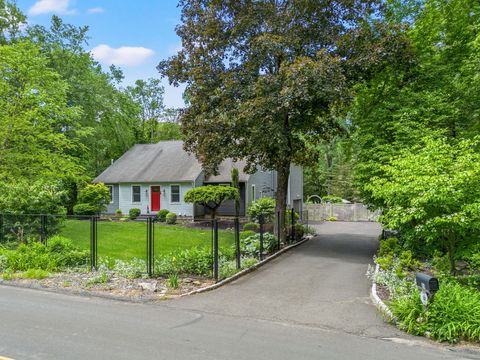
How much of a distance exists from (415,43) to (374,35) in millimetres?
2097

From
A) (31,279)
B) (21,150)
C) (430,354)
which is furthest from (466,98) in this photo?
(21,150)

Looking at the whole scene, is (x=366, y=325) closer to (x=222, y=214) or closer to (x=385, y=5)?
(x=385, y=5)

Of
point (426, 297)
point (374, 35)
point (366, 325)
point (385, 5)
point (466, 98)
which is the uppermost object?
point (385, 5)

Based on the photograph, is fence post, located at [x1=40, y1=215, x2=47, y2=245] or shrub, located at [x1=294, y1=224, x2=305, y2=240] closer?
fence post, located at [x1=40, y1=215, x2=47, y2=245]

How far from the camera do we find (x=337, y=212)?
3353 cm

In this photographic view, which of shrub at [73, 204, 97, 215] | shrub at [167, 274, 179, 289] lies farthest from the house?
shrub at [167, 274, 179, 289]

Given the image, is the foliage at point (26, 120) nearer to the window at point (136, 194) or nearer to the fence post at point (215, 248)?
the window at point (136, 194)

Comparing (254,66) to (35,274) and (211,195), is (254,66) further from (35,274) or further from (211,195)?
(35,274)

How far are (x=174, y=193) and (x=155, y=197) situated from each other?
171cm

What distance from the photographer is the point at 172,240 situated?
627 inches

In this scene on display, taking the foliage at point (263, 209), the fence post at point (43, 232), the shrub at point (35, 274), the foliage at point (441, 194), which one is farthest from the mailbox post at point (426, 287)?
the foliage at point (263, 209)

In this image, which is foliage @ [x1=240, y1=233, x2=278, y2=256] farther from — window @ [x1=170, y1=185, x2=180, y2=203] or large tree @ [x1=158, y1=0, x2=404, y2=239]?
window @ [x1=170, y1=185, x2=180, y2=203]

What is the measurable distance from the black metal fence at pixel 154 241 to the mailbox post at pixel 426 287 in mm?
4731

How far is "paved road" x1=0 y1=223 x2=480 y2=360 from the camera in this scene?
16.5 ft
